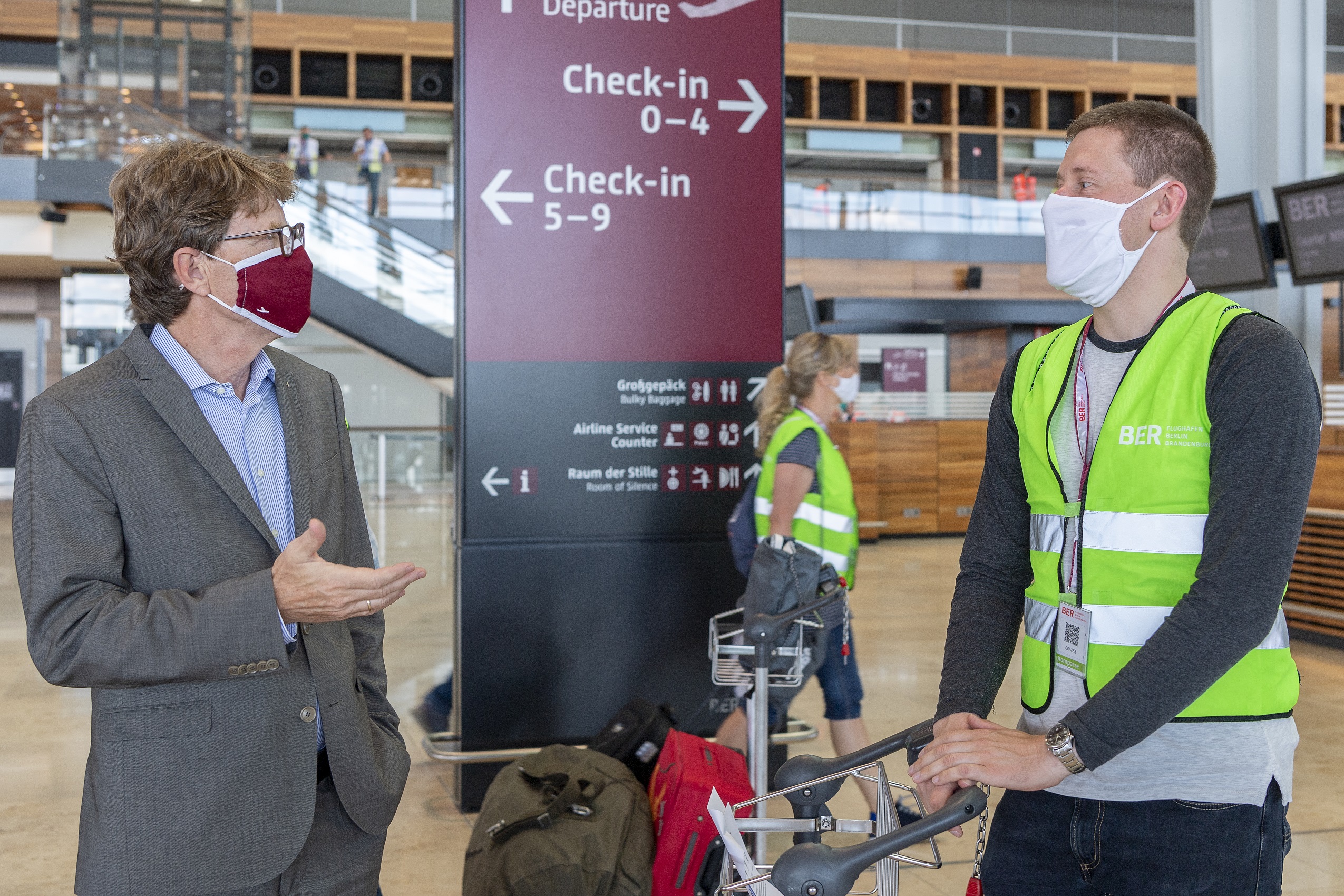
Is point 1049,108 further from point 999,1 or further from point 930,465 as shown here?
point 930,465

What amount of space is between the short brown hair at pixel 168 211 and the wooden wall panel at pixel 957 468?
1145 cm

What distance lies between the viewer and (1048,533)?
1549 millimetres

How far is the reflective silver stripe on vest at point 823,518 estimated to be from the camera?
141 inches

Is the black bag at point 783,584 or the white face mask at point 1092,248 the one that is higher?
the white face mask at point 1092,248

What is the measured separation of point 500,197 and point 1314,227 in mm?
6030

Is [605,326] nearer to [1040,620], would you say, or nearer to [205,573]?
[205,573]

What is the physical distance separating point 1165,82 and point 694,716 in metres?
21.7

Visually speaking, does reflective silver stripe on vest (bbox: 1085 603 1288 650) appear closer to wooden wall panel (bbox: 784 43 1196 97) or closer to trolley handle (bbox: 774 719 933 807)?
trolley handle (bbox: 774 719 933 807)

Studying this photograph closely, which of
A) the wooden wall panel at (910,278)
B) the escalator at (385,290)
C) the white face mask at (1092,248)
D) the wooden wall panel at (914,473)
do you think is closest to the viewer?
the white face mask at (1092,248)

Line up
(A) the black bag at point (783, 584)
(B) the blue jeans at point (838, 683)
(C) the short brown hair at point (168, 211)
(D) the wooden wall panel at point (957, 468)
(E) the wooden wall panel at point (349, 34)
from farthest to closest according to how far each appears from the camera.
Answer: (E) the wooden wall panel at point (349, 34) < (D) the wooden wall panel at point (957, 468) < (B) the blue jeans at point (838, 683) < (A) the black bag at point (783, 584) < (C) the short brown hair at point (168, 211)

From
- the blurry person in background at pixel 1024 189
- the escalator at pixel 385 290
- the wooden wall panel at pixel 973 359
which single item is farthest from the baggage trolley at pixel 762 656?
the blurry person in background at pixel 1024 189

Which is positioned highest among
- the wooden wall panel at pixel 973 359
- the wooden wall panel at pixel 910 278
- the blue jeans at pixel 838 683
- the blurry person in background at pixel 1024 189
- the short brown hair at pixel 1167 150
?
the blurry person in background at pixel 1024 189

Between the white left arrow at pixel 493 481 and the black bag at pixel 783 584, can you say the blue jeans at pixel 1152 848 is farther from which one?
the white left arrow at pixel 493 481

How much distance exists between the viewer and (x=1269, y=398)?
131 centimetres
